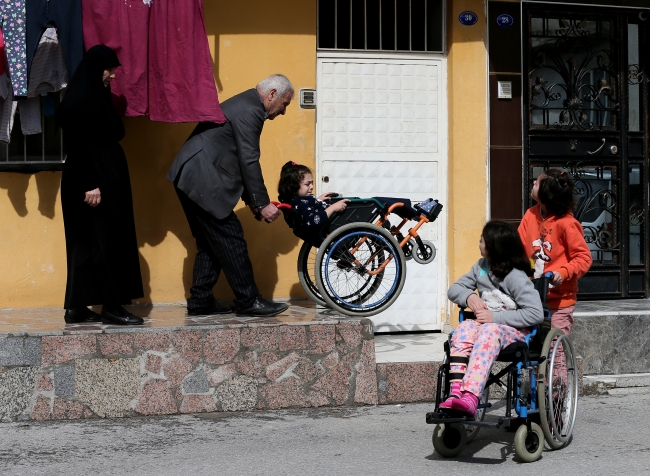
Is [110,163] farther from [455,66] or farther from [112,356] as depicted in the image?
[455,66]

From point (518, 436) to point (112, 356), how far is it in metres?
2.80

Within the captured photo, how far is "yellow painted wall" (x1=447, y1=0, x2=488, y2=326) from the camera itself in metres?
8.98

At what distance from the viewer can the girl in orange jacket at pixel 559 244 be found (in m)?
6.33

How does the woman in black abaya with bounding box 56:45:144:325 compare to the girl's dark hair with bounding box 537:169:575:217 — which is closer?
the girl's dark hair with bounding box 537:169:575:217

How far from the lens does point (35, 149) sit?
8227mm

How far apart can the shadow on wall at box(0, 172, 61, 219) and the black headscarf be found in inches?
52.8

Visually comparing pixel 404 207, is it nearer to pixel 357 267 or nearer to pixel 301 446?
pixel 357 267

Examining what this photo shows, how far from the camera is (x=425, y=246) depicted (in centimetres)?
782

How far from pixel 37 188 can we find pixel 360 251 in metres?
2.72

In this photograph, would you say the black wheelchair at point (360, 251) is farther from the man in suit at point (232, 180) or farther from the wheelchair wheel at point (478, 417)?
the wheelchair wheel at point (478, 417)

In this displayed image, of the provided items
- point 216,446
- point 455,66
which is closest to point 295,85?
point 455,66

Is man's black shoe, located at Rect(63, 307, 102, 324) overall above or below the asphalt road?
above

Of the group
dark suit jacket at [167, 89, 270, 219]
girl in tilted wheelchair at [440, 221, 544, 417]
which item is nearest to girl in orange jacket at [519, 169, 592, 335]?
girl in tilted wheelchair at [440, 221, 544, 417]

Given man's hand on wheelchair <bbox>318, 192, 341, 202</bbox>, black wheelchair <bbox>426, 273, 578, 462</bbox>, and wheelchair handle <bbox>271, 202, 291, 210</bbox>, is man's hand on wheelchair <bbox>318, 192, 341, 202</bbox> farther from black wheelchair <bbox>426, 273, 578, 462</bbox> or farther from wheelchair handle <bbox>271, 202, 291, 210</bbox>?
black wheelchair <bbox>426, 273, 578, 462</bbox>
